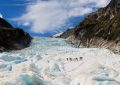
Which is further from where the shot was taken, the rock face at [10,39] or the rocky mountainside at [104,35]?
the rocky mountainside at [104,35]

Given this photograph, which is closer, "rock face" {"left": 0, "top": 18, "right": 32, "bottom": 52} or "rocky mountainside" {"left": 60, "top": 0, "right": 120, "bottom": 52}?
"rock face" {"left": 0, "top": 18, "right": 32, "bottom": 52}

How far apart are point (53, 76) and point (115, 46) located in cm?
6695

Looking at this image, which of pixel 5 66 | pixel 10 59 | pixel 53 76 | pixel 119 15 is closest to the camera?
pixel 53 76

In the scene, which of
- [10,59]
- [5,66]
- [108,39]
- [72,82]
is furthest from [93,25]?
[72,82]

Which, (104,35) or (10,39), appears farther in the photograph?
(104,35)

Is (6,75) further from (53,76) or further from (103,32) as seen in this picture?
(103,32)

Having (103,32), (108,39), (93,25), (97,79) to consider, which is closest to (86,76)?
(97,79)

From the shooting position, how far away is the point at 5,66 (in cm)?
6200

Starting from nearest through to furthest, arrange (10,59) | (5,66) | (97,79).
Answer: (97,79) → (5,66) → (10,59)

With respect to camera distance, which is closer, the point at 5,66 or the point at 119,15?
the point at 5,66

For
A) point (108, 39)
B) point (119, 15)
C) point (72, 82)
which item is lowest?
point (72, 82)

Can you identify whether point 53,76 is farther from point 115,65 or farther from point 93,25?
point 93,25

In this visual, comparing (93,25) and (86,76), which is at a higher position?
(93,25)

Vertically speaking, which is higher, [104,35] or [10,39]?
[10,39]
